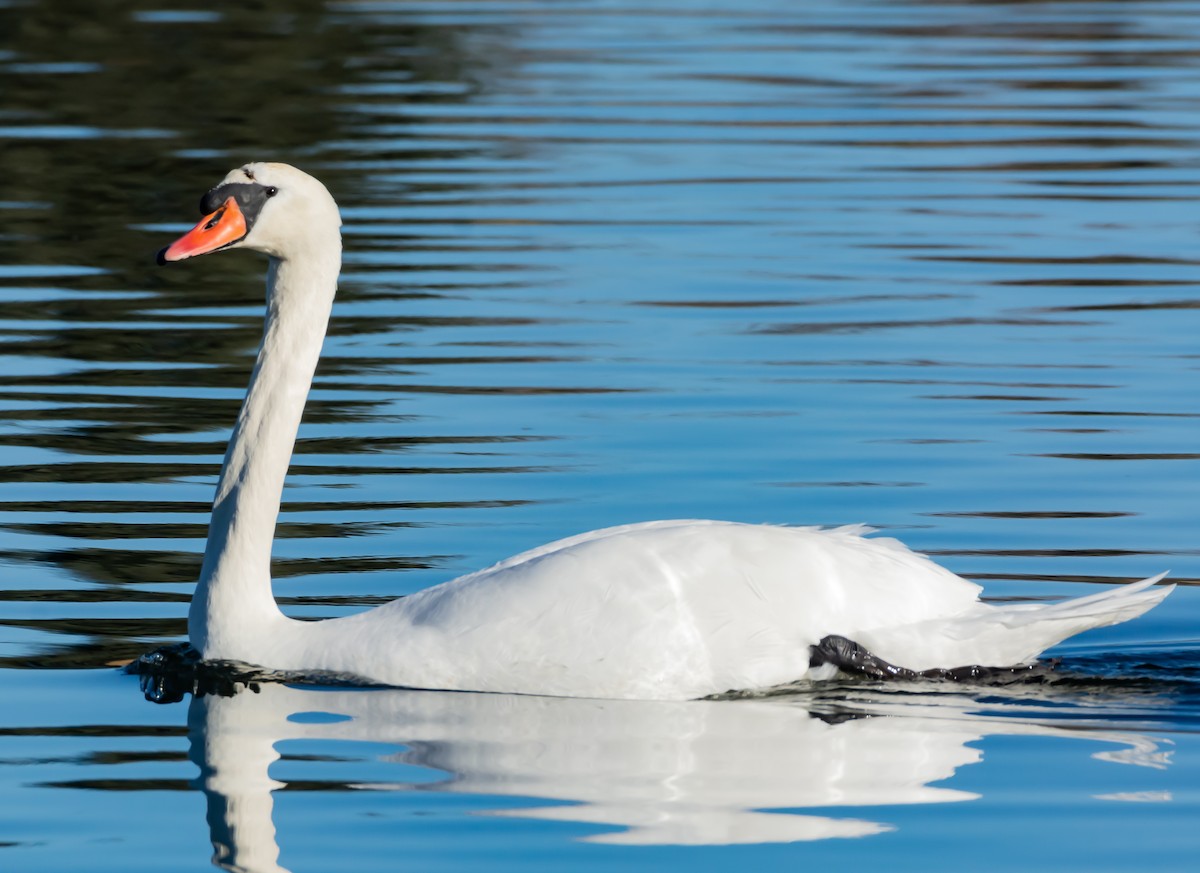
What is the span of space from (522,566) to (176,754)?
4.00 feet

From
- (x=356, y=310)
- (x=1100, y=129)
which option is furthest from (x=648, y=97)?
(x=356, y=310)

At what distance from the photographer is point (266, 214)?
7930 mm

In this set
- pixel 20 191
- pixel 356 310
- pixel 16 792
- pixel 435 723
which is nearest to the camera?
pixel 16 792

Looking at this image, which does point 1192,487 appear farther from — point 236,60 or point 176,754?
point 236,60

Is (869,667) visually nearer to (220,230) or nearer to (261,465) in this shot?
(261,465)

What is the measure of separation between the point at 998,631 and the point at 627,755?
139cm

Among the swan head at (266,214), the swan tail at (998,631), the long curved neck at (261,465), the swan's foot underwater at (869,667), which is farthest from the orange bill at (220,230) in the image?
the swan tail at (998,631)

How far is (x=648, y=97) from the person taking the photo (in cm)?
2467

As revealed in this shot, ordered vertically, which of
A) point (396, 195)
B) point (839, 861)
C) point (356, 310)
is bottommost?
point (839, 861)

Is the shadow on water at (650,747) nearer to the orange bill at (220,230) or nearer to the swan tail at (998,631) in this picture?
the swan tail at (998,631)

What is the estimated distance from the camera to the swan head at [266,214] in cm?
792

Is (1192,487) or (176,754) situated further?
(1192,487)

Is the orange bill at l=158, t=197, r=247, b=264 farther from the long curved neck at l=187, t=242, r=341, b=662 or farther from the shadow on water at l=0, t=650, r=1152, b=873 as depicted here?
the shadow on water at l=0, t=650, r=1152, b=873

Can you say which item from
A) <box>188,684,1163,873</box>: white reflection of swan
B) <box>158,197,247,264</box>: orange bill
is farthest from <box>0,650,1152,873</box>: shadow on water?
<box>158,197,247,264</box>: orange bill
